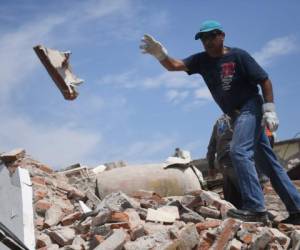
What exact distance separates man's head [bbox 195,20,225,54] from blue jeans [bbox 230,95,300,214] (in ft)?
1.83

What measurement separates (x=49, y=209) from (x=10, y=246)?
9.41 ft

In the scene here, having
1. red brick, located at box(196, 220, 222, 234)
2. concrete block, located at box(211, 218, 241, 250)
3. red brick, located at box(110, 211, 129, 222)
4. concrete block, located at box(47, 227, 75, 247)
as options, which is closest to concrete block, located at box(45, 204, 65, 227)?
concrete block, located at box(47, 227, 75, 247)

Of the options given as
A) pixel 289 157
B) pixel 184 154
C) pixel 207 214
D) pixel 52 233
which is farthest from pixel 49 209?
pixel 289 157

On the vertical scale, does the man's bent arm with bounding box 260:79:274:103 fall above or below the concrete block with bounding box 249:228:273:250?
above

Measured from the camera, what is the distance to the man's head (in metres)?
4.46

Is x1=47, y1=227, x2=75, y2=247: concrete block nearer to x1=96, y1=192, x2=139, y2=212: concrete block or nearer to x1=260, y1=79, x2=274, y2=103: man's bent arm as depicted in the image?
x1=96, y1=192, x2=139, y2=212: concrete block

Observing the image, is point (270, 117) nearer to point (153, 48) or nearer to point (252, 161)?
point (252, 161)

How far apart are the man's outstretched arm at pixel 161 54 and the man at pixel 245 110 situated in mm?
141

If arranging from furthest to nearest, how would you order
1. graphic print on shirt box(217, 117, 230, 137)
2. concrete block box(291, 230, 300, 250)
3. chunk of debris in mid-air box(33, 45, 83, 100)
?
1. graphic print on shirt box(217, 117, 230, 137)
2. chunk of debris in mid-air box(33, 45, 83, 100)
3. concrete block box(291, 230, 300, 250)

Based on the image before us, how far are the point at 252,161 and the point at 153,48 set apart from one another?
141 cm

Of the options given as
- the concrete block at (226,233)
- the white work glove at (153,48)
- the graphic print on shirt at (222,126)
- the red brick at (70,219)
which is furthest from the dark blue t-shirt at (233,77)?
the red brick at (70,219)

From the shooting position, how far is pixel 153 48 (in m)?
4.87

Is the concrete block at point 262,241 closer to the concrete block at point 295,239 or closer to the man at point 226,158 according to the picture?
the concrete block at point 295,239

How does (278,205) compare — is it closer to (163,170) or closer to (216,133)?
(216,133)
